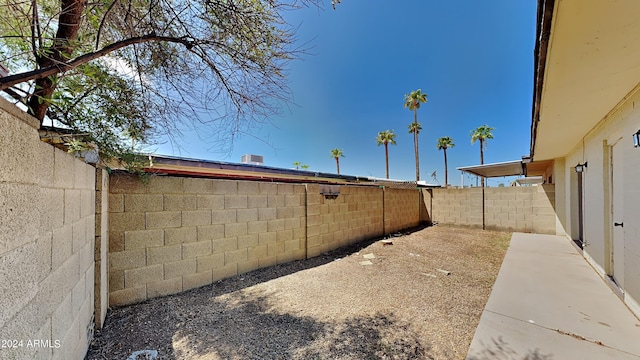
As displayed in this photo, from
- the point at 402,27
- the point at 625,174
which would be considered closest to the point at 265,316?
the point at 625,174

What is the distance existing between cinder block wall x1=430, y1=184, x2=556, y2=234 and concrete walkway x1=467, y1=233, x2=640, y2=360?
13.8 ft

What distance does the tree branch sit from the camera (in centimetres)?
139

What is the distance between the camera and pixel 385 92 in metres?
11.9

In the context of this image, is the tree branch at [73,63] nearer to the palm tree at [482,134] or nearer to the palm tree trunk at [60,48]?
the palm tree trunk at [60,48]

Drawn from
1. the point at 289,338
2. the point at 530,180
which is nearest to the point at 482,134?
the point at 530,180

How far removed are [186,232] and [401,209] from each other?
755 centimetres

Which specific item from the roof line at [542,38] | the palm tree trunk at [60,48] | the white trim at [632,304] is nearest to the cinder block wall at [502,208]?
the white trim at [632,304]

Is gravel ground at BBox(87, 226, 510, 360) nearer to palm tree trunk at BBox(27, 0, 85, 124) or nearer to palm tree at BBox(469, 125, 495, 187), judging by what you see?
palm tree trunk at BBox(27, 0, 85, 124)

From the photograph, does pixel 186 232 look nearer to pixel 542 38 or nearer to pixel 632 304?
pixel 542 38

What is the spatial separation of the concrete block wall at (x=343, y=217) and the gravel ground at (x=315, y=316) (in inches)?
38.2

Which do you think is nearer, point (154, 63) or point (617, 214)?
point (154, 63)

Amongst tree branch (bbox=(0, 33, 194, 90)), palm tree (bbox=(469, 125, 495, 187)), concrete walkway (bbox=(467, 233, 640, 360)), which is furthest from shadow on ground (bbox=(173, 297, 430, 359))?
palm tree (bbox=(469, 125, 495, 187))

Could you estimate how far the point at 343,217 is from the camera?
20.4ft

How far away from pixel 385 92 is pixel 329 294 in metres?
10.9
